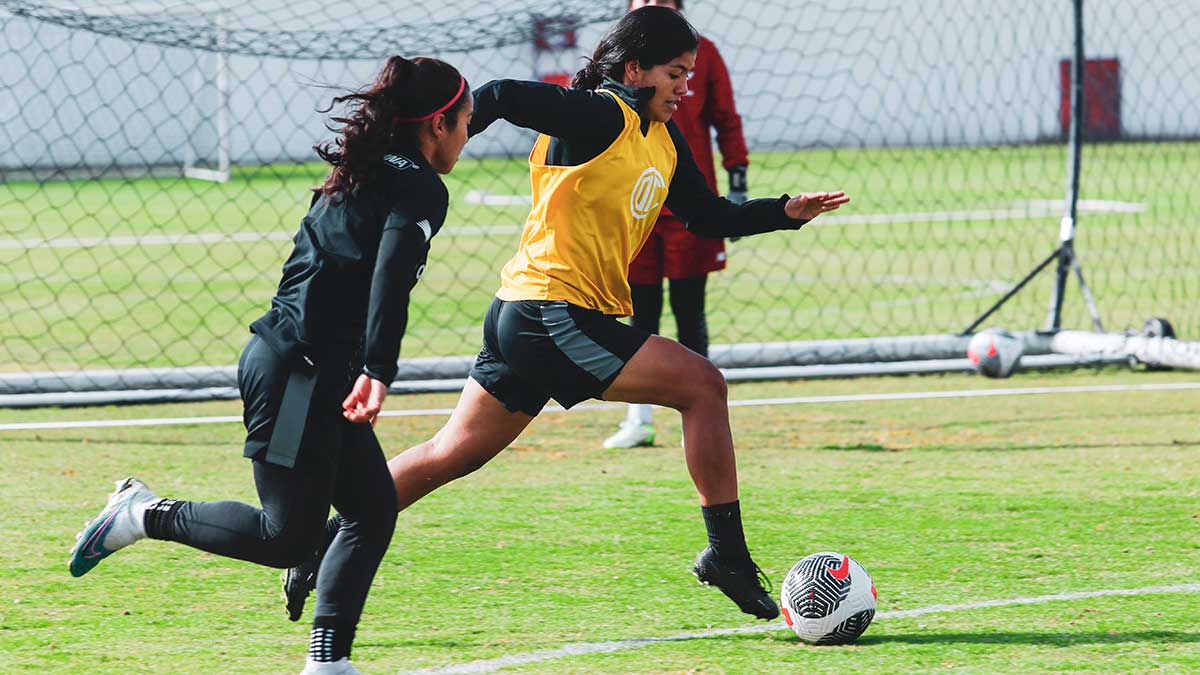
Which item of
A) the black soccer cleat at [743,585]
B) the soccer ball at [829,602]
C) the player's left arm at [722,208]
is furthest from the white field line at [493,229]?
the soccer ball at [829,602]

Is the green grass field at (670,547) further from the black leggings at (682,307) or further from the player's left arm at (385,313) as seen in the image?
the player's left arm at (385,313)

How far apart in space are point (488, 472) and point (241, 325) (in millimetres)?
4764

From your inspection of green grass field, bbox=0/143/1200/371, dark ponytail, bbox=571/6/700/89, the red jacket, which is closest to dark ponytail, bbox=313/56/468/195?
dark ponytail, bbox=571/6/700/89

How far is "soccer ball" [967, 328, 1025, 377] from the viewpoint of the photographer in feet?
30.7

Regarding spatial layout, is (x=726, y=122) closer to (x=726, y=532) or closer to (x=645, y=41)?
(x=645, y=41)

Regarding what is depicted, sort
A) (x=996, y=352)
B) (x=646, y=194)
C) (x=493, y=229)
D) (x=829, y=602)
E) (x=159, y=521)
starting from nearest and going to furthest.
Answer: (x=159, y=521), (x=829, y=602), (x=646, y=194), (x=996, y=352), (x=493, y=229)

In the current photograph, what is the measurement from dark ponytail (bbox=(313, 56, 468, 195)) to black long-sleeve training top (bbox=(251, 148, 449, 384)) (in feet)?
0.13

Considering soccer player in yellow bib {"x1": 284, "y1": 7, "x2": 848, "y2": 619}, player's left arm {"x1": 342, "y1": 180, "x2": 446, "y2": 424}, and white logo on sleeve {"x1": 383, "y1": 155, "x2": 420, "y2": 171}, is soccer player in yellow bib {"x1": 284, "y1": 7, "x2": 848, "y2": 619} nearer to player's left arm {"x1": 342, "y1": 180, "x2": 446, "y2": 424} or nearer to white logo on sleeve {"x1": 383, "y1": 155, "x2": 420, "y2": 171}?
white logo on sleeve {"x1": 383, "y1": 155, "x2": 420, "y2": 171}

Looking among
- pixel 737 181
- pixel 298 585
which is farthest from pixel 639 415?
pixel 298 585

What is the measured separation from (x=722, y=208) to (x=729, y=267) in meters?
9.73

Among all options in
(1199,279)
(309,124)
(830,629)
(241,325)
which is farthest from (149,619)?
(309,124)

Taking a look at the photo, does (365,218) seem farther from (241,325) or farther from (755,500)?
(241,325)

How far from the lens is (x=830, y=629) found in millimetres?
4473

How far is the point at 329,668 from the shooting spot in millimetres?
3979
